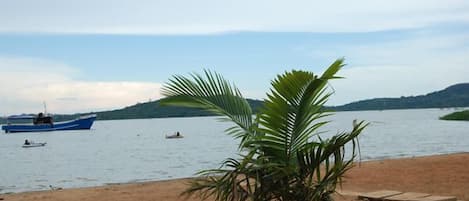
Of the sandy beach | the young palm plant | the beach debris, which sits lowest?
the sandy beach

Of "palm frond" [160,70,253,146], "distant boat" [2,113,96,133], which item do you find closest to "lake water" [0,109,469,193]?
"palm frond" [160,70,253,146]

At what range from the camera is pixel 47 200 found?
14.2 m

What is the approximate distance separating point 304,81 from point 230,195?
3.39 feet

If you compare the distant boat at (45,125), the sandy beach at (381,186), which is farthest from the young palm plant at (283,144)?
the distant boat at (45,125)

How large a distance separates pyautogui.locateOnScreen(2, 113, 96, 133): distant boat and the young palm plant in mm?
103558

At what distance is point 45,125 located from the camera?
107438mm

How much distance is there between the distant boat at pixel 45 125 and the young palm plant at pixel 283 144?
4077 inches

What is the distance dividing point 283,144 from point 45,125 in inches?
4182

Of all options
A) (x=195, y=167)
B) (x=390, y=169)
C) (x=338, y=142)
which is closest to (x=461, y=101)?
(x=195, y=167)

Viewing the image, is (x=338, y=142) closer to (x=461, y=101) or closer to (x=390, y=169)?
(x=390, y=169)

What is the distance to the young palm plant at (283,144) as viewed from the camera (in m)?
5.24

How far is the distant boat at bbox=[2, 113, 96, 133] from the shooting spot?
4149 inches

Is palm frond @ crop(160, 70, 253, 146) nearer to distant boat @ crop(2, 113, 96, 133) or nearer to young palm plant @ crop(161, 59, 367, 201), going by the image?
young palm plant @ crop(161, 59, 367, 201)

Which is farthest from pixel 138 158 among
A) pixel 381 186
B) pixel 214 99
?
pixel 214 99
